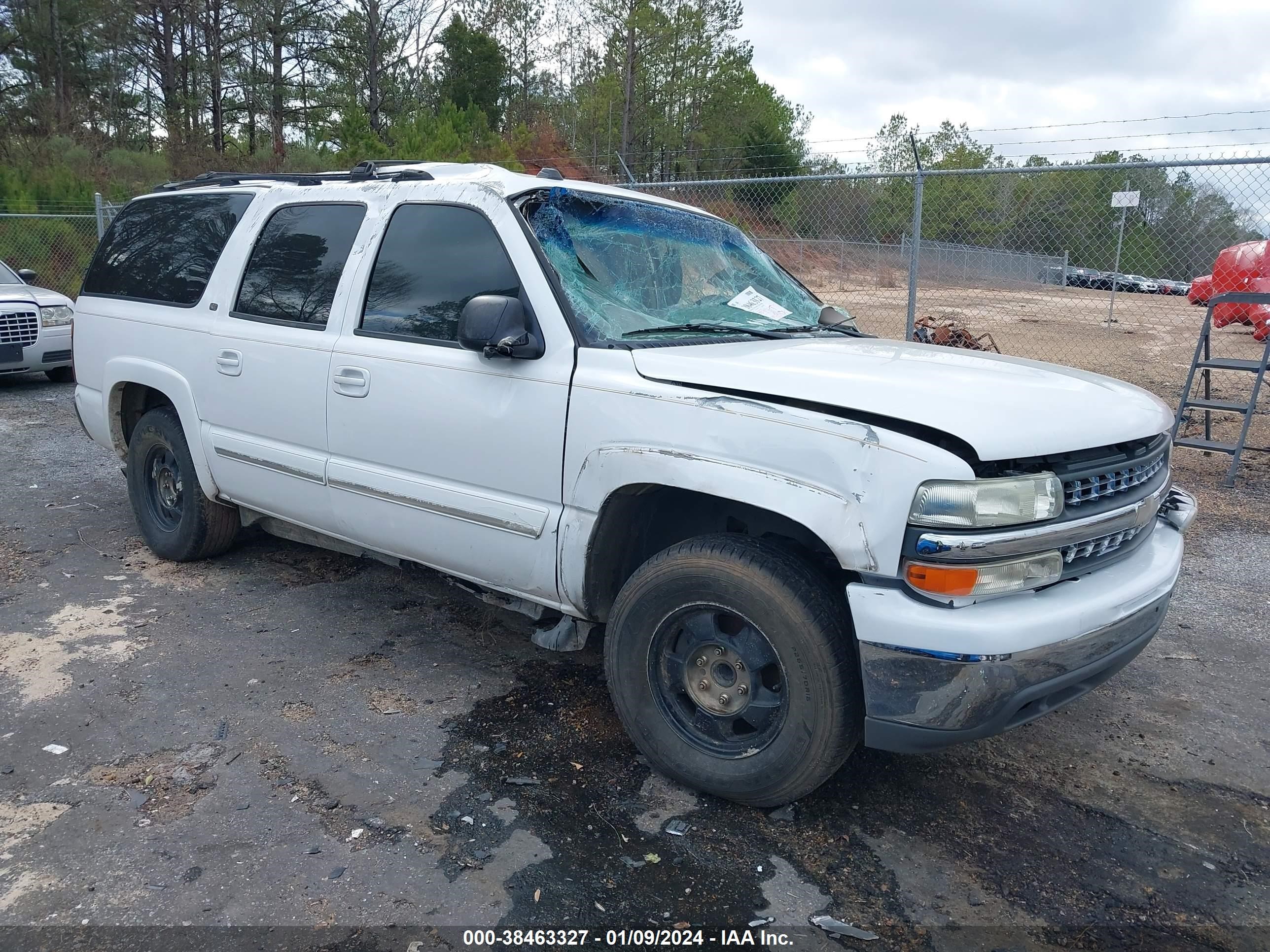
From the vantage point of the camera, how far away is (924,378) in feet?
9.21

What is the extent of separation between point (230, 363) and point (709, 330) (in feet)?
7.61

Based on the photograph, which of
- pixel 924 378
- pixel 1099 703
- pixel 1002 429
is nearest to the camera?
pixel 1002 429

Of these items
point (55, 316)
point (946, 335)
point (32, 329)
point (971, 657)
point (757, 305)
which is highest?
point (757, 305)

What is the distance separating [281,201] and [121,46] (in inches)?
1238

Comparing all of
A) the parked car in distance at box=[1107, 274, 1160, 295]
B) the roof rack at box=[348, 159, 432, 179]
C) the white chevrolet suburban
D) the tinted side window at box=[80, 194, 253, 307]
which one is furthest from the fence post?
the tinted side window at box=[80, 194, 253, 307]

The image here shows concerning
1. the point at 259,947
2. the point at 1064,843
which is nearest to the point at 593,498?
the point at 259,947

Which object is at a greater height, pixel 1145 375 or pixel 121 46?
pixel 121 46

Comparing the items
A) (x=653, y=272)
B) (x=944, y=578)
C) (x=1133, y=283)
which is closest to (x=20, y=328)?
(x=653, y=272)

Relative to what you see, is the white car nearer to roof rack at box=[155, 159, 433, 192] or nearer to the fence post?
roof rack at box=[155, 159, 433, 192]

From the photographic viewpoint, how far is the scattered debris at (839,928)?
2.41 m

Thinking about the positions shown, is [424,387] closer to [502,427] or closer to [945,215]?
[502,427]

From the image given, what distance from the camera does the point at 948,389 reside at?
2.69 meters

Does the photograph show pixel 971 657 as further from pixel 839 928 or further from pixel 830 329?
pixel 830 329

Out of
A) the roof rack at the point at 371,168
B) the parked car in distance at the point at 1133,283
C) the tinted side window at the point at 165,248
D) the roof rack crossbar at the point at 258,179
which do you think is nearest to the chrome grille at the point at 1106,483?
the roof rack at the point at 371,168
